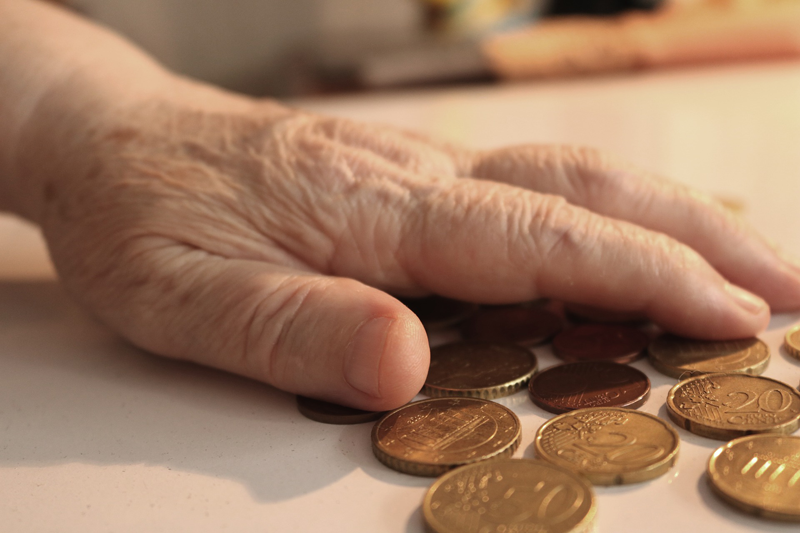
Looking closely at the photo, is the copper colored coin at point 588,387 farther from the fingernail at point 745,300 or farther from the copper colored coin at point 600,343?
the fingernail at point 745,300

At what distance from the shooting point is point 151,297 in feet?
2.35

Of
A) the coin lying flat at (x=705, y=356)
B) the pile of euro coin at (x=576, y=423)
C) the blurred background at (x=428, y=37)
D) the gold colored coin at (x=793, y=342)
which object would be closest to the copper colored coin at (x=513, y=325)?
the pile of euro coin at (x=576, y=423)

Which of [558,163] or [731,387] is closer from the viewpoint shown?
[731,387]

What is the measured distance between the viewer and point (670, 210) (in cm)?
77

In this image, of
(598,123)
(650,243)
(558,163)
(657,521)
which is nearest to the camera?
(657,521)

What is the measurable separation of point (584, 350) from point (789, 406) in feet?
0.63

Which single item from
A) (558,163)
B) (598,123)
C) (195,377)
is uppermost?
(558,163)

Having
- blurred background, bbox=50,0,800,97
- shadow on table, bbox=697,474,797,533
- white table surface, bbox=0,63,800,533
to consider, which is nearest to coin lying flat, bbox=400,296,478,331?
white table surface, bbox=0,63,800,533

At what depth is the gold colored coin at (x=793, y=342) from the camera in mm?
671

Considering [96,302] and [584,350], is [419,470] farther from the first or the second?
[96,302]

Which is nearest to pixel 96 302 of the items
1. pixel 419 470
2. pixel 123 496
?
pixel 123 496

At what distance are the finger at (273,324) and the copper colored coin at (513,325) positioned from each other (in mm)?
179

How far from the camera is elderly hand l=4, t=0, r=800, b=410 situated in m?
0.63

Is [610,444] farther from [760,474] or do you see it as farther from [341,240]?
[341,240]
